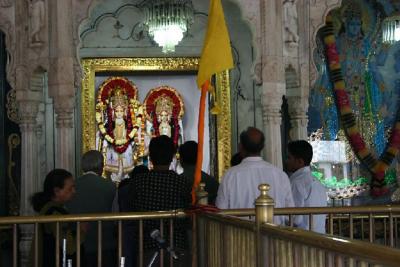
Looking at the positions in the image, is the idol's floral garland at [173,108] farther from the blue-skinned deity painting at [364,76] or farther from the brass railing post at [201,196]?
the brass railing post at [201,196]

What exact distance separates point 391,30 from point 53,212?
7768 millimetres

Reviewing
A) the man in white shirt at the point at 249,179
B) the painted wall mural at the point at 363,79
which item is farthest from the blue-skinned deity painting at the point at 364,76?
the man in white shirt at the point at 249,179

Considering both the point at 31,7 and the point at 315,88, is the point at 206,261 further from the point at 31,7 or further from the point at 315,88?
the point at 315,88

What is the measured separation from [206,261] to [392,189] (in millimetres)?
6980

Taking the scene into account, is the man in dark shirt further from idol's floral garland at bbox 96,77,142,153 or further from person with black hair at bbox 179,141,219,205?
idol's floral garland at bbox 96,77,142,153

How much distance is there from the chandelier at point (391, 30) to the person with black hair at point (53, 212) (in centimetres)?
750

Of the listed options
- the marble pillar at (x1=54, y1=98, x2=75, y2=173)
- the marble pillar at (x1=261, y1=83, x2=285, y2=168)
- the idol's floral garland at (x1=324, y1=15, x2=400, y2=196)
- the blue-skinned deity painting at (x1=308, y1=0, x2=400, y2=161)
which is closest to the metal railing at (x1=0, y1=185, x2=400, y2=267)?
the marble pillar at (x1=54, y1=98, x2=75, y2=173)

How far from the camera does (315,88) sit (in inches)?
466

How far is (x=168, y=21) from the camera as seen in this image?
1012 centimetres

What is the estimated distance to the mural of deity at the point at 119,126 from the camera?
11297 mm

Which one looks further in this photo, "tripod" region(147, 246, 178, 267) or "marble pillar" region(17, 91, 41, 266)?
"marble pillar" region(17, 91, 41, 266)

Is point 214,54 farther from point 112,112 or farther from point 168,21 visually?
point 112,112

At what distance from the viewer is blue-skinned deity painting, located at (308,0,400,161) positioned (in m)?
11.9

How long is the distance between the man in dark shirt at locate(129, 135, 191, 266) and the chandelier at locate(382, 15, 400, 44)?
22.8 ft
